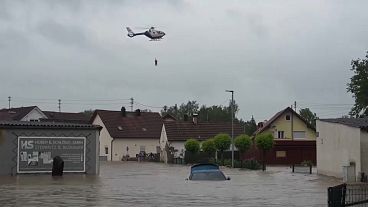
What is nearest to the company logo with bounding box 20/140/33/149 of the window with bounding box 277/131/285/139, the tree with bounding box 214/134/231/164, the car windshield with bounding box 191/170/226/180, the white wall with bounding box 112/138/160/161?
the car windshield with bounding box 191/170/226/180

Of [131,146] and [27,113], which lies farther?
[27,113]

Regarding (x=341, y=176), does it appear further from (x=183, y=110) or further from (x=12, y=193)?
(x=183, y=110)

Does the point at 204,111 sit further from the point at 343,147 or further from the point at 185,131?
the point at 343,147


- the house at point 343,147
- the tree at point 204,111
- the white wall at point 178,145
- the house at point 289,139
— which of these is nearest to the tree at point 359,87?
the house at point 289,139

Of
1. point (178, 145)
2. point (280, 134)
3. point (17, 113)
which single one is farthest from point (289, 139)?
point (17, 113)

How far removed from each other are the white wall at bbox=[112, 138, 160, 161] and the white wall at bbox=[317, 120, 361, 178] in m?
48.9

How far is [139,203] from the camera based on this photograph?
72.6 feet

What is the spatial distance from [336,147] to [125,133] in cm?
5555

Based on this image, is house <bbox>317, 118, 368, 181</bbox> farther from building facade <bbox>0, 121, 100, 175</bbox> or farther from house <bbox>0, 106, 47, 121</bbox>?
house <bbox>0, 106, 47, 121</bbox>

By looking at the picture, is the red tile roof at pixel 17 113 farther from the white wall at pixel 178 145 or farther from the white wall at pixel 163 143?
the white wall at pixel 178 145

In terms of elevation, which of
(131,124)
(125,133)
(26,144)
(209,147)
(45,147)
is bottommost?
(209,147)

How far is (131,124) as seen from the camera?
99.8 metres

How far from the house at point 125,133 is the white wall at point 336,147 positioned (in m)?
48.9

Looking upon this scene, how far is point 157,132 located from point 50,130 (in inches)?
2306
